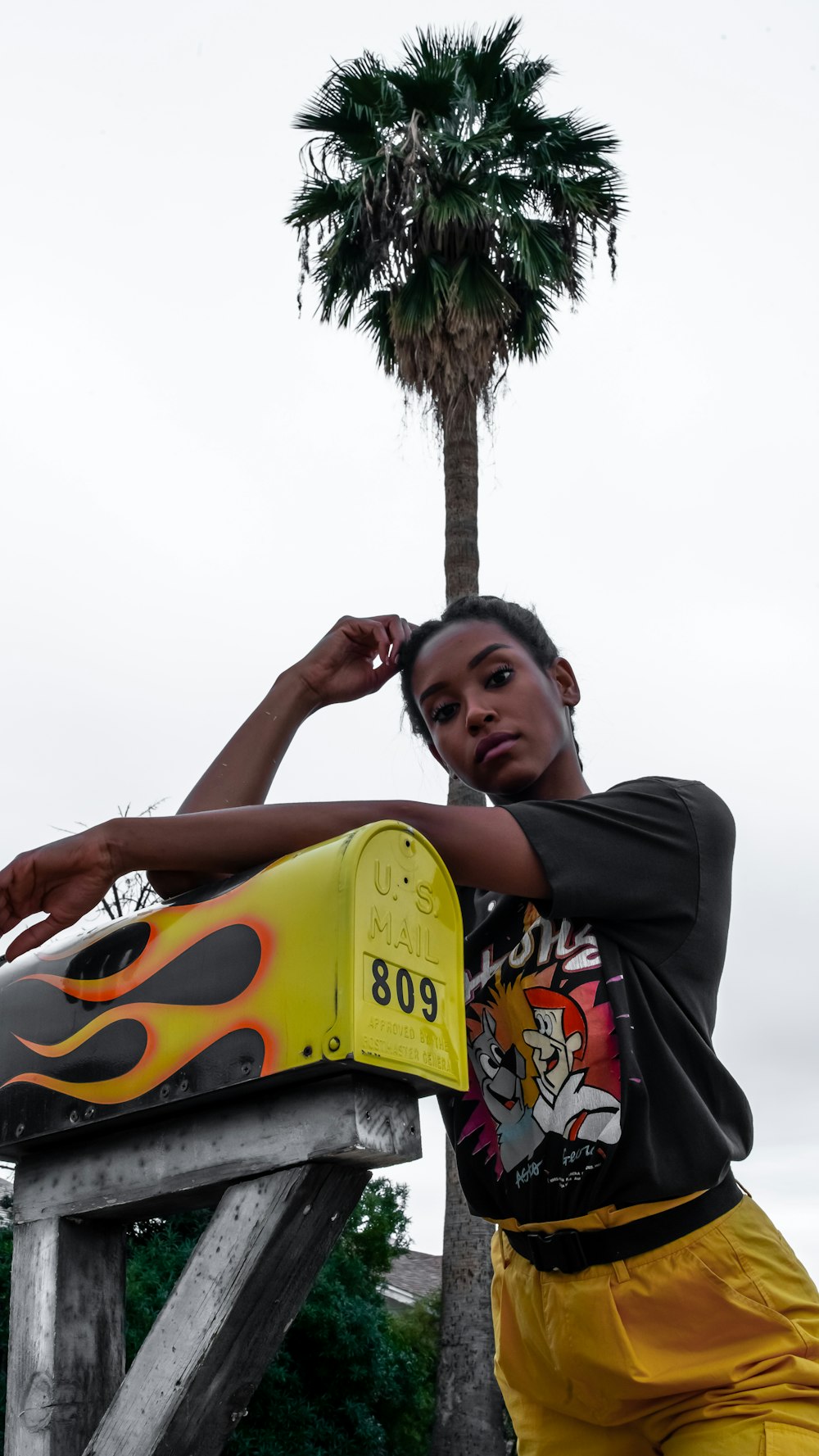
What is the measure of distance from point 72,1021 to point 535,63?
10.6 meters

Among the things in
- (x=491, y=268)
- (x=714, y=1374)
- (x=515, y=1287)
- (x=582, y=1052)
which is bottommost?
(x=714, y=1374)

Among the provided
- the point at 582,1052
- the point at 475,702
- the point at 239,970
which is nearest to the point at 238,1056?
the point at 239,970

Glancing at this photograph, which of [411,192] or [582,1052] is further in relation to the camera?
[411,192]

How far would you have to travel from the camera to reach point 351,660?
2205mm

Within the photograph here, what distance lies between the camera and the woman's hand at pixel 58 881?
1461mm

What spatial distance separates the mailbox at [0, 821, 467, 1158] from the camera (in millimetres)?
1188

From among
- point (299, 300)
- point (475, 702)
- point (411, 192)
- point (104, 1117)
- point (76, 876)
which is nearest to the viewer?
point (104, 1117)

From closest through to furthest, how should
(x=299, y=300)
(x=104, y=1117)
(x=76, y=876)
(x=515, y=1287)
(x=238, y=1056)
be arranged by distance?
(x=238, y=1056), (x=104, y=1117), (x=76, y=876), (x=515, y=1287), (x=299, y=300)

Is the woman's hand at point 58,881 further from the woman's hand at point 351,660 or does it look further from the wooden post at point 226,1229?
the woman's hand at point 351,660

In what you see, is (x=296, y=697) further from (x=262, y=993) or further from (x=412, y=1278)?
(x=412, y=1278)

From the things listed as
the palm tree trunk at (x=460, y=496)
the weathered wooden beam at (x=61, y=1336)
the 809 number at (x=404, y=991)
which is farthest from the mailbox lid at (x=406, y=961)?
the palm tree trunk at (x=460, y=496)

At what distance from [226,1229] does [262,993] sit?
10.1 inches

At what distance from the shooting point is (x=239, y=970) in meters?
1.27

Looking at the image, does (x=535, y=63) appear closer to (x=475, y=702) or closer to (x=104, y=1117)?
(x=475, y=702)
